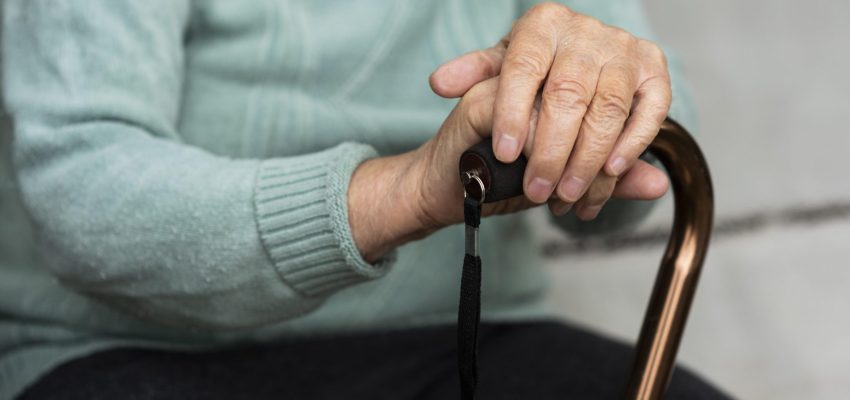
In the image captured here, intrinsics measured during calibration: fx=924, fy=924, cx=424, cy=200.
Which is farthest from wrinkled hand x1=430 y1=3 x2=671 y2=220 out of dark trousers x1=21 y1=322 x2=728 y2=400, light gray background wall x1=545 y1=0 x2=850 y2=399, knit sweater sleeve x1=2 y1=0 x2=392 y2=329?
light gray background wall x1=545 y1=0 x2=850 y2=399

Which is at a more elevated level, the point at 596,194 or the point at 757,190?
the point at 596,194

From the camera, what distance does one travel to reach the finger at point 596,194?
57cm

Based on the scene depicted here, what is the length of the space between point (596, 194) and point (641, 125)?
5 centimetres

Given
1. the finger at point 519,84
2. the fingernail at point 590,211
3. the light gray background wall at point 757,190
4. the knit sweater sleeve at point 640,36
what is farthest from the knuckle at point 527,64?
the light gray background wall at point 757,190

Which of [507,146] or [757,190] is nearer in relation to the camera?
[507,146]

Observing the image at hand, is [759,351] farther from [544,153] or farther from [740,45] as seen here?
[544,153]

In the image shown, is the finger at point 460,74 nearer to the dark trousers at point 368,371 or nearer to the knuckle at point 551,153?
the knuckle at point 551,153

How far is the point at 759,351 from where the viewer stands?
3.89 ft

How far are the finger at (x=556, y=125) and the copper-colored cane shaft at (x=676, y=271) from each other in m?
0.11

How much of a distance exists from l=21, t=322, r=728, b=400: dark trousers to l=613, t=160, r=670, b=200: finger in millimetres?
260

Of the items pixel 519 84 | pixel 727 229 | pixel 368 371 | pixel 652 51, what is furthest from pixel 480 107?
pixel 727 229

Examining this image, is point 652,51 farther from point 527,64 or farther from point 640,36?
point 640,36

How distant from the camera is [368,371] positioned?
82cm

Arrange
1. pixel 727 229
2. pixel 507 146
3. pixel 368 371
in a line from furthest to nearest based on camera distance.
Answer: pixel 727 229 → pixel 368 371 → pixel 507 146
